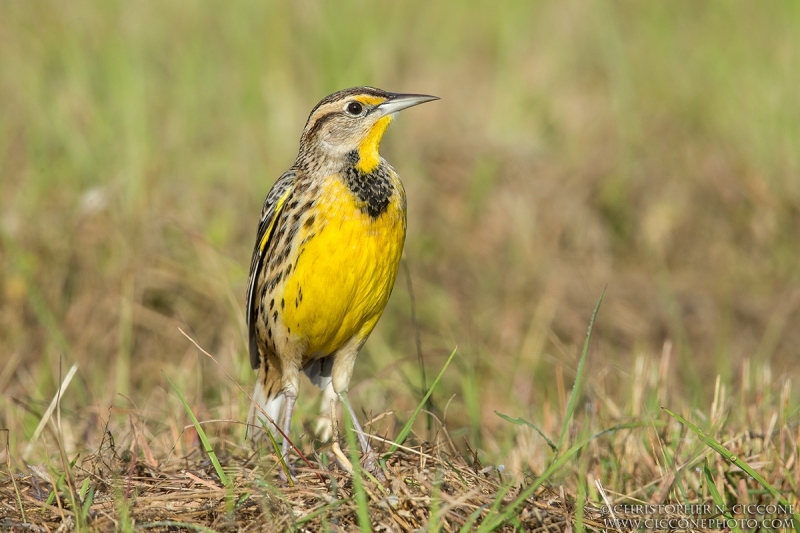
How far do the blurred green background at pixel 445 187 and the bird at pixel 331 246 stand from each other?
874 mm

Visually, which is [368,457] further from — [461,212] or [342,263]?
[461,212]

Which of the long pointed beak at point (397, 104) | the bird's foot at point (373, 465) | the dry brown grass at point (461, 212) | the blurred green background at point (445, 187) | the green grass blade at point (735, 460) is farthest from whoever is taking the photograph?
the blurred green background at point (445, 187)

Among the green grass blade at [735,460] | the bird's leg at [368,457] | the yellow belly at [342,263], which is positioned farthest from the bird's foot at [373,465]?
the green grass blade at [735,460]

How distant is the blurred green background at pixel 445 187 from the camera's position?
7.25 meters

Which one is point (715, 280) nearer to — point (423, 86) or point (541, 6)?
point (423, 86)

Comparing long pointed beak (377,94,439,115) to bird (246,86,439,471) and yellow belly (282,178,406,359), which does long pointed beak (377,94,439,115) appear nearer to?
bird (246,86,439,471)

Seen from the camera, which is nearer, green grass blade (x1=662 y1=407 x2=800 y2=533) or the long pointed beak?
green grass blade (x1=662 y1=407 x2=800 y2=533)

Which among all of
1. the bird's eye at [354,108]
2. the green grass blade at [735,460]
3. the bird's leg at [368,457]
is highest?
the bird's eye at [354,108]

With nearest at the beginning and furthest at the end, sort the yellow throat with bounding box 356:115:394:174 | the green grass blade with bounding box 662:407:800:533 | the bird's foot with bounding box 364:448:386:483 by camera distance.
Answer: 1. the green grass blade with bounding box 662:407:800:533
2. the bird's foot with bounding box 364:448:386:483
3. the yellow throat with bounding box 356:115:394:174

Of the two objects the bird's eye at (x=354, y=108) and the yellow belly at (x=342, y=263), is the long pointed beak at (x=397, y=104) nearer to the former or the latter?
the bird's eye at (x=354, y=108)

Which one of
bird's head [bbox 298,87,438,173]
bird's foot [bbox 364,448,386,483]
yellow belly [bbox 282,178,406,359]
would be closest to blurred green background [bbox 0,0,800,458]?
yellow belly [bbox 282,178,406,359]

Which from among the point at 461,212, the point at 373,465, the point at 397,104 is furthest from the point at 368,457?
the point at 461,212

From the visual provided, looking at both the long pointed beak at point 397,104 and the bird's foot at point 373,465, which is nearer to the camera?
the bird's foot at point 373,465

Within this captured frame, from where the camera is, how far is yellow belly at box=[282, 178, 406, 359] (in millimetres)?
4555
